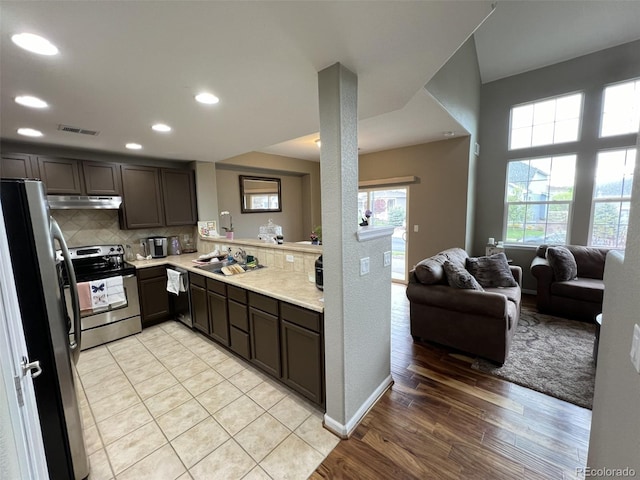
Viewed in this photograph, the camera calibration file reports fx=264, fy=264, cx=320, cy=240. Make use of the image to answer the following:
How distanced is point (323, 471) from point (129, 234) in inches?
150

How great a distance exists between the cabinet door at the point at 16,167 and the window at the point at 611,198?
755 cm

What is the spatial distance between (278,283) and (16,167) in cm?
301

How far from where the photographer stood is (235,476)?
1531mm

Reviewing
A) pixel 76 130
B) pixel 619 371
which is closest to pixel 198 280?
pixel 76 130

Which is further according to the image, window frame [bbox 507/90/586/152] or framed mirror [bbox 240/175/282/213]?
framed mirror [bbox 240/175/282/213]

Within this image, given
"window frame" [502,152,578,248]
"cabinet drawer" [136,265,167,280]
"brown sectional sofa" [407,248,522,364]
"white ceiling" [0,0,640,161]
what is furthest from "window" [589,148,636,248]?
"cabinet drawer" [136,265,167,280]

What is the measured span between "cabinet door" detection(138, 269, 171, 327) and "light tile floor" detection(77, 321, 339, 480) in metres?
0.64

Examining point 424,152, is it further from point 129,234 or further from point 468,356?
point 129,234

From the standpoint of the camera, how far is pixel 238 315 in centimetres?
254

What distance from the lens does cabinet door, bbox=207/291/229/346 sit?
273 cm

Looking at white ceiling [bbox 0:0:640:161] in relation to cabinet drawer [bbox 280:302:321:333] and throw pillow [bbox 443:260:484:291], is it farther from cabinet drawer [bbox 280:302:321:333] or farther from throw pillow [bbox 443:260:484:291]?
throw pillow [bbox 443:260:484:291]

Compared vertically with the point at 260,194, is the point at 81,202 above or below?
below

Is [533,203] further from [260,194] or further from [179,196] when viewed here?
[179,196]

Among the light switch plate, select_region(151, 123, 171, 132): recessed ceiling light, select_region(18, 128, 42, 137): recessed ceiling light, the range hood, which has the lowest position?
the light switch plate
